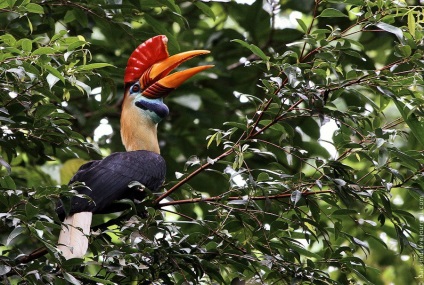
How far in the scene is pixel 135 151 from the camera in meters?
2.61

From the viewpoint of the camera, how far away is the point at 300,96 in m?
2.02

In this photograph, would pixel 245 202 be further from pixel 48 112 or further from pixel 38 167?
pixel 38 167

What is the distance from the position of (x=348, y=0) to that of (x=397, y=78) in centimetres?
25

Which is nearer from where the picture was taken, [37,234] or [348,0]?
[37,234]

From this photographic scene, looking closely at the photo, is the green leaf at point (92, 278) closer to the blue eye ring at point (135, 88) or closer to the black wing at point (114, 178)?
the black wing at point (114, 178)

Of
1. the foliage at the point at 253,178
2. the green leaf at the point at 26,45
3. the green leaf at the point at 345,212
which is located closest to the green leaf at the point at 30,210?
the foliage at the point at 253,178

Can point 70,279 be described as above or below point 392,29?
below

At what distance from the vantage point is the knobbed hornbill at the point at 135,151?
2297 millimetres

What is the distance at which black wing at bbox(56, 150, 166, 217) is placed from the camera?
235 cm

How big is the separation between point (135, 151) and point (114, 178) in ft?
0.75

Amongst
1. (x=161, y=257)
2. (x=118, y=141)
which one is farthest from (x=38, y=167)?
(x=161, y=257)

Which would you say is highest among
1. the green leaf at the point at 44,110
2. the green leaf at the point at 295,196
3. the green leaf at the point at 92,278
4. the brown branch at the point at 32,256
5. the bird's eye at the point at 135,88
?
the green leaf at the point at 44,110

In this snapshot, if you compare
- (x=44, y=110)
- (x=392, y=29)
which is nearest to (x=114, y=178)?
(x=44, y=110)

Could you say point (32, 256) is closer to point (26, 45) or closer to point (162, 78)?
point (26, 45)
